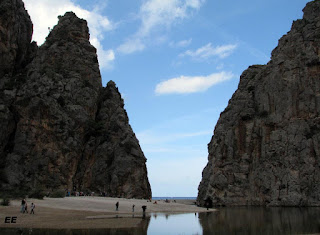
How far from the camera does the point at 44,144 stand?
65.7 metres

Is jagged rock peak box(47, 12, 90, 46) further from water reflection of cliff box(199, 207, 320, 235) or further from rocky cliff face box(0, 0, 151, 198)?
water reflection of cliff box(199, 207, 320, 235)

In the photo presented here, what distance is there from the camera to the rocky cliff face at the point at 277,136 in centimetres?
6469

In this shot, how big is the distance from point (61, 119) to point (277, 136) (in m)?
47.1

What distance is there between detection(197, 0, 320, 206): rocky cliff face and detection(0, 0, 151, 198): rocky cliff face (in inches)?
804

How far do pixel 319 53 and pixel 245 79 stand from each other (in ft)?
69.4

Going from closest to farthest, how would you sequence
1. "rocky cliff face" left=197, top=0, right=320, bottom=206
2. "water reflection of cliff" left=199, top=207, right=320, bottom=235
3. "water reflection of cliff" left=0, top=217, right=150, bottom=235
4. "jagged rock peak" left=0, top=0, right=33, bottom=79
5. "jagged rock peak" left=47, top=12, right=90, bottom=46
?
"water reflection of cliff" left=0, top=217, right=150, bottom=235 → "water reflection of cliff" left=199, top=207, right=320, bottom=235 → "rocky cliff face" left=197, top=0, right=320, bottom=206 → "jagged rock peak" left=0, top=0, right=33, bottom=79 → "jagged rock peak" left=47, top=12, right=90, bottom=46

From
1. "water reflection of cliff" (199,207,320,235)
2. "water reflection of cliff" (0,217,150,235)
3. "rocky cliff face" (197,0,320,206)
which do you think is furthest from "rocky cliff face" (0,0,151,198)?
"water reflection of cliff" (199,207,320,235)

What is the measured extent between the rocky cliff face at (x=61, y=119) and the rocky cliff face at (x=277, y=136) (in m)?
20.4

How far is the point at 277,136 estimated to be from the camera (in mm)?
70312

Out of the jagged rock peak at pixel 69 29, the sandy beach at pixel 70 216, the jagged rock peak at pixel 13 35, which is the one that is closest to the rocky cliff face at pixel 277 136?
the sandy beach at pixel 70 216

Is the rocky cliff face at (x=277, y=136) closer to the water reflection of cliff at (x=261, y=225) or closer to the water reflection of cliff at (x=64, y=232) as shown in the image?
the water reflection of cliff at (x=261, y=225)

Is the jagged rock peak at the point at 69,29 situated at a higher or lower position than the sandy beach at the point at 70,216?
higher

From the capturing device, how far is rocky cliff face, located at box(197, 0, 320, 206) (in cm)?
6469

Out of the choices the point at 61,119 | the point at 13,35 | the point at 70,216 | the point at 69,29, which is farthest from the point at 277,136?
the point at 13,35
